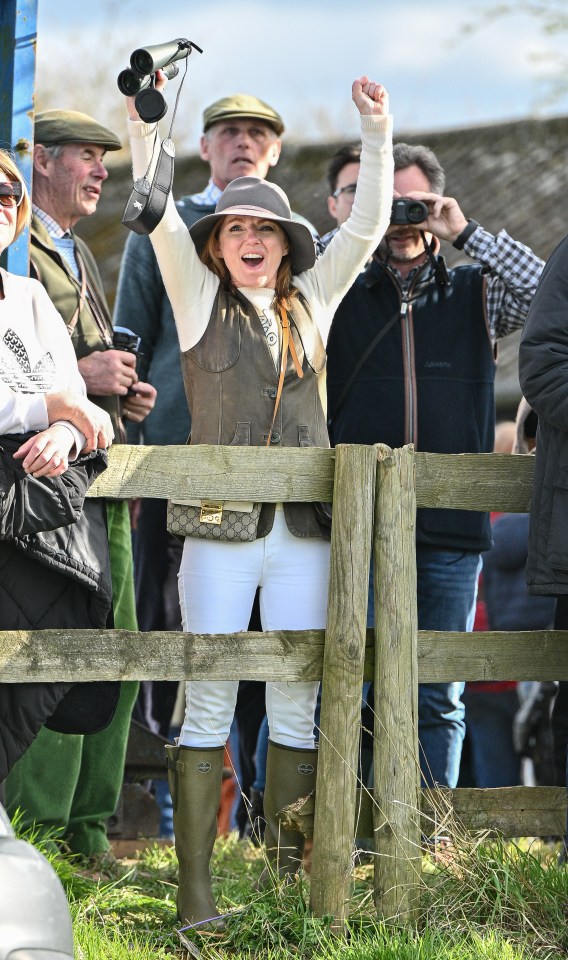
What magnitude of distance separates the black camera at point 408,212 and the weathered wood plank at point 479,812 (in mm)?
2094

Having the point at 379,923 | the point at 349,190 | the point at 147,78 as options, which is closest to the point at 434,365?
the point at 349,190

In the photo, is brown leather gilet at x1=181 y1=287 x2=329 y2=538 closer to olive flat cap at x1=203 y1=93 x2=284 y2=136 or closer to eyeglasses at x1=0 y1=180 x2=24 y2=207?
eyeglasses at x1=0 y1=180 x2=24 y2=207

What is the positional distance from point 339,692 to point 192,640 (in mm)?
466

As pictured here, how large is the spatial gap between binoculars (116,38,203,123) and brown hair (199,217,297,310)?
47 centimetres

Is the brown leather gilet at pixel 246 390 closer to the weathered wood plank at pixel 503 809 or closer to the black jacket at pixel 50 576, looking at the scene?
the black jacket at pixel 50 576

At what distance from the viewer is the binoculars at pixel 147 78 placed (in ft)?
12.1

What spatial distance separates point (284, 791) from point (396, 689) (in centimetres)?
47

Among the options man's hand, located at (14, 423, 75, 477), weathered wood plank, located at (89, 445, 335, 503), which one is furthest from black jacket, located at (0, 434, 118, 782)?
weathered wood plank, located at (89, 445, 335, 503)

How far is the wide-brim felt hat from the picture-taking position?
4000mm

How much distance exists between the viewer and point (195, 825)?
3.76 meters

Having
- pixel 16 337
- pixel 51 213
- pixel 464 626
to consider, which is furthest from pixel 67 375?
pixel 464 626

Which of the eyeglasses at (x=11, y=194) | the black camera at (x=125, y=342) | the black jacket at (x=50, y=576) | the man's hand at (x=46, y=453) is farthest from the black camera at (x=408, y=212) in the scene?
the man's hand at (x=46, y=453)

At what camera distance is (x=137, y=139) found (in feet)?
12.5

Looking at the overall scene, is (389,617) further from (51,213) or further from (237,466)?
(51,213)
